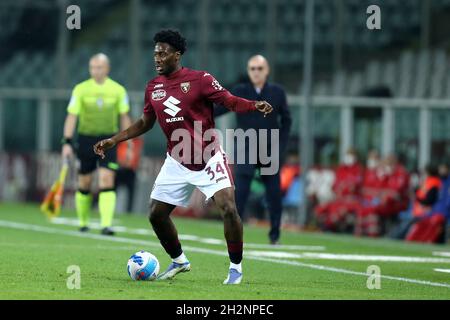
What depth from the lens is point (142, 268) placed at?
39.3 ft

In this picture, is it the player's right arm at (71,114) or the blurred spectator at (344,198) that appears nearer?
the player's right arm at (71,114)

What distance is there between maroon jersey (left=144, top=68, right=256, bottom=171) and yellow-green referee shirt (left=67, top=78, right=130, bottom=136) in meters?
7.08

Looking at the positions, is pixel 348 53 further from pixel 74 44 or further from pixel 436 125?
pixel 74 44

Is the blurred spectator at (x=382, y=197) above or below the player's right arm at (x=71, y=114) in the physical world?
below

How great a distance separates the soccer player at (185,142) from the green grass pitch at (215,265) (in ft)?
1.96

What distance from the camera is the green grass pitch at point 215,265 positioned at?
1097 cm

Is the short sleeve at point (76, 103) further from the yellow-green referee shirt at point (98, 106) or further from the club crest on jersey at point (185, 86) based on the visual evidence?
the club crest on jersey at point (185, 86)

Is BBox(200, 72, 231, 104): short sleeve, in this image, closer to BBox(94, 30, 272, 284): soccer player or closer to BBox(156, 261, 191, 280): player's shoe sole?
BBox(94, 30, 272, 284): soccer player

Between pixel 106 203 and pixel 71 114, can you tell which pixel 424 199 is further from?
pixel 71 114

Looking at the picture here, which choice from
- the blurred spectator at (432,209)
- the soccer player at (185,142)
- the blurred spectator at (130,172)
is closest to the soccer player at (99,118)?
the blurred spectator at (432,209)
